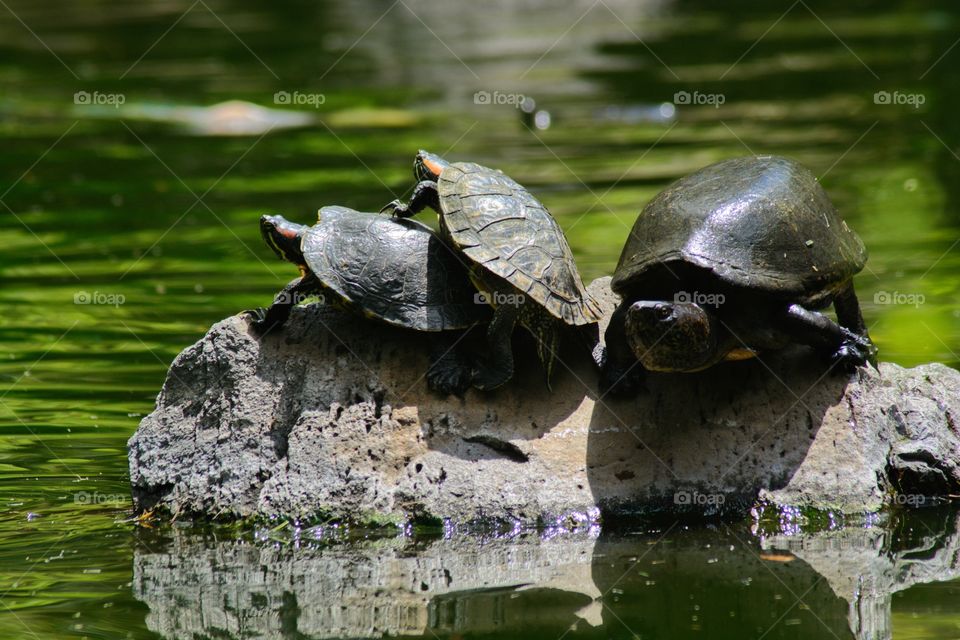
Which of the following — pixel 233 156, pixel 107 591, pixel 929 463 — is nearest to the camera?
pixel 107 591

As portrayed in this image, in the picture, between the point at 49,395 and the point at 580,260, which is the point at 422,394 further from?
the point at 580,260

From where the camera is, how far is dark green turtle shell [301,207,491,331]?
19.8 ft

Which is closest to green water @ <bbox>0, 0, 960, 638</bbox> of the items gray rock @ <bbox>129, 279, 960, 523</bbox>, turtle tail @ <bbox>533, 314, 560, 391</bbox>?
gray rock @ <bbox>129, 279, 960, 523</bbox>

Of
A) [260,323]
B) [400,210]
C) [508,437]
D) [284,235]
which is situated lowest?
[508,437]

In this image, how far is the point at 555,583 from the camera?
517 cm

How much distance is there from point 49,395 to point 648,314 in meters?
4.28

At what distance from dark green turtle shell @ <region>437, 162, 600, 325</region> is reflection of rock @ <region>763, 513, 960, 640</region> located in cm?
152

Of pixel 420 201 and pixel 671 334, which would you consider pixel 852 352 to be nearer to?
pixel 671 334

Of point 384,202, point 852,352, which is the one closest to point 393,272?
point 852,352

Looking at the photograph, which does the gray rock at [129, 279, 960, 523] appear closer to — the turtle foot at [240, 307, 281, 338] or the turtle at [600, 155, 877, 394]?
the turtle foot at [240, 307, 281, 338]

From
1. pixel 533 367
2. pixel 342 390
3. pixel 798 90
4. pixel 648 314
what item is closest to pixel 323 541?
pixel 342 390

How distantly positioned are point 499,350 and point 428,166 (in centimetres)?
144

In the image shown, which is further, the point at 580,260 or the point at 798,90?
the point at 798,90

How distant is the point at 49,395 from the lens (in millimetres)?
7871
